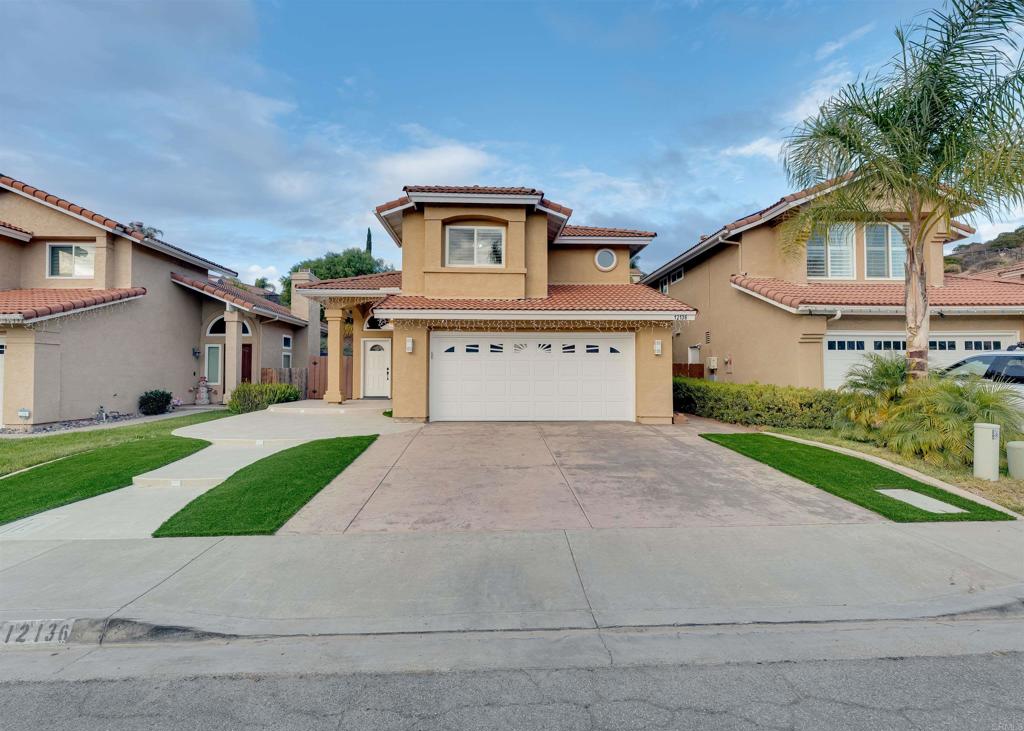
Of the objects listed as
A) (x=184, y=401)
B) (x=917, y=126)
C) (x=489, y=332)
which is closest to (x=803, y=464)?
(x=917, y=126)

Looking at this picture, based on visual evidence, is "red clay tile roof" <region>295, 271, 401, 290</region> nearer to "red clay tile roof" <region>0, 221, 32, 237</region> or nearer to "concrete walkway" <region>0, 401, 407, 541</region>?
"concrete walkway" <region>0, 401, 407, 541</region>

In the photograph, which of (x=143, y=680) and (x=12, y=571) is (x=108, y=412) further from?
(x=143, y=680)

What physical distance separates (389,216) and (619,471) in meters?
9.72

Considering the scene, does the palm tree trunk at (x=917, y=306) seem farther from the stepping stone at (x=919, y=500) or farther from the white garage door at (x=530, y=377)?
the white garage door at (x=530, y=377)

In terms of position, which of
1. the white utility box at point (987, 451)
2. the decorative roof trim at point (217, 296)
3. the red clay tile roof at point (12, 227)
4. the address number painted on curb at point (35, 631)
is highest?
the red clay tile roof at point (12, 227)

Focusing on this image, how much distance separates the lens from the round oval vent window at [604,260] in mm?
15766

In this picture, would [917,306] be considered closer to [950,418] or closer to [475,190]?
[950,418]

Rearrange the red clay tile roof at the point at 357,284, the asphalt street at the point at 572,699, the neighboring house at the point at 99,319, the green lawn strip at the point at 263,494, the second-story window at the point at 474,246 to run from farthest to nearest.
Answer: the red clay tile roof at the point at 357,284
the second-story window at the point at 474,246
the neighboring house at the point at 99,319
the green lawn strip at the point at 263,494
the asphalt street at the point at 572,699

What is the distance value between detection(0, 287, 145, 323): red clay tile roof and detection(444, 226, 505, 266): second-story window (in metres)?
10.2

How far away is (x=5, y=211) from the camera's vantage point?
1537 centimetres

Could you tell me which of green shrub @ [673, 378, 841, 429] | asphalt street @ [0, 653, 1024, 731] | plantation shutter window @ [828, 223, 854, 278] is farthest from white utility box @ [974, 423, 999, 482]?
plantation shutter window @ [828, 223, 854, 278]

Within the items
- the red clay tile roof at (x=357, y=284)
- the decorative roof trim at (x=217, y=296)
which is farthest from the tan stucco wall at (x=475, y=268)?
the decorative roof trim at (x=217, y=296)

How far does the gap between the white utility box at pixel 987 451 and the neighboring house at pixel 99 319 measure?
19566 mm

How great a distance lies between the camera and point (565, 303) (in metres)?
13.2
